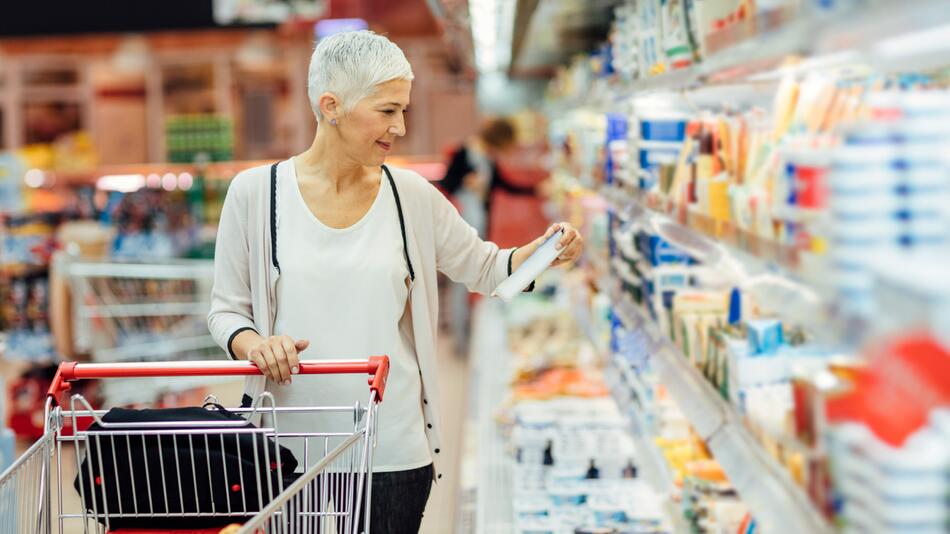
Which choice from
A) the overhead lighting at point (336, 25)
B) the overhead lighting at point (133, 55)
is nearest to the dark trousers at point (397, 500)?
the overhead lighting at point (336, 25)

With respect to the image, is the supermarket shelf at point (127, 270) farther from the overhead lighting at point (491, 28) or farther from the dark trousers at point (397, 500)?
the dark trousers at point (397, 500)

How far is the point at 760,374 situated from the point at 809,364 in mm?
460

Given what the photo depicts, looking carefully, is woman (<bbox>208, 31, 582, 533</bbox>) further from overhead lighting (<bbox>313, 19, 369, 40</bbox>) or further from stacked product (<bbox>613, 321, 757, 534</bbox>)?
overhead lighting (<bbox>313, 19, 369, 40</bbox>)

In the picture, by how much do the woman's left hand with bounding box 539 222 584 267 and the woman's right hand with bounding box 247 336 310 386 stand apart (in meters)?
0.57

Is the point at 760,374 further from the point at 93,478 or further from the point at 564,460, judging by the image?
the point at 564,460

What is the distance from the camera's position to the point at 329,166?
7.88 feet

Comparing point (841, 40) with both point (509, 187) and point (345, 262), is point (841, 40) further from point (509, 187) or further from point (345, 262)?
point (509, 187)

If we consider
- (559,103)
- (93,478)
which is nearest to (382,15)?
(559,103)

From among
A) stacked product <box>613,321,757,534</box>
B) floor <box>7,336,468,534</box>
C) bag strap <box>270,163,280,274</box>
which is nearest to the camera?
bag strap <box>270,163,280,274</box>

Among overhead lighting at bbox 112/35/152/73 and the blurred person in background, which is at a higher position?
overhead lighting at bbox 112/35/152/73

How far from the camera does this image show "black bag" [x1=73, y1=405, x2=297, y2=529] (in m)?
2.00

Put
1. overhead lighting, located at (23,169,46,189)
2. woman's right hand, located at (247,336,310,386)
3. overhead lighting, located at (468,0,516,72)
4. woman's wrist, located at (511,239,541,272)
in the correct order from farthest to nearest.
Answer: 1. overhead lighting, located at (23,169,46,189)
2. overhead lighting, located at (468,0,516,72)
3. woman's wrist, located at (511,239,541,272)
4. woman's right hand, located at (247,336,310,386)

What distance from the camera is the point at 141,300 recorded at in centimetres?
607

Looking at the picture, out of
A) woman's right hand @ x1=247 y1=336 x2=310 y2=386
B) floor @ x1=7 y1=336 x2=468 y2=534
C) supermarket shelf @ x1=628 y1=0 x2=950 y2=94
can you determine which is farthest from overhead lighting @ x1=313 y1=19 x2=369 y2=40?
supermarket shelf @ x1=628 y1=0 x2=950 y2=94
